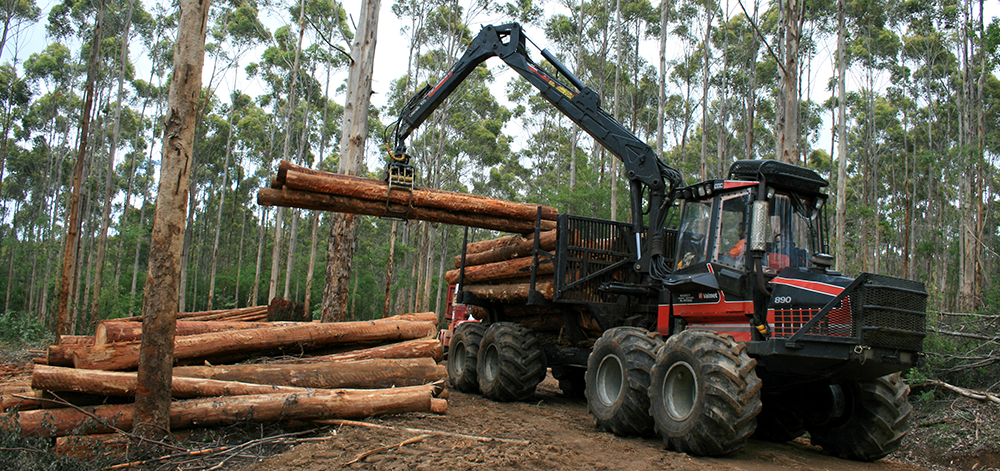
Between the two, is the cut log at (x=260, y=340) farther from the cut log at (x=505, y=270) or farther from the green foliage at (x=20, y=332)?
the green foliage at (x=20, y=332)

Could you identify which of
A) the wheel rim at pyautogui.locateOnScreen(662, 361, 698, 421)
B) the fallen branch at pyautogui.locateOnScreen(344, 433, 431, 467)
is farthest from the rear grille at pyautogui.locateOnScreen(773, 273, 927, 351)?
the fallen branch at pyautogui.locateOnScreen(344, 433, 431, 467)

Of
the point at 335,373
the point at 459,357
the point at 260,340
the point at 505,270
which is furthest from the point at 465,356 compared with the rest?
the point at 260,340

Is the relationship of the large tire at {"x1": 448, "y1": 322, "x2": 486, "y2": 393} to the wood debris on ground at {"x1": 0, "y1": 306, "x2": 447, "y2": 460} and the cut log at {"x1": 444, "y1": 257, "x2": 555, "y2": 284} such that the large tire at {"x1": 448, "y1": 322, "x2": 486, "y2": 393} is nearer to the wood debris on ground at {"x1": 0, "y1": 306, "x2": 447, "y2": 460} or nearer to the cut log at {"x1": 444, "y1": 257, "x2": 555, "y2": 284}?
the cut log at {"x1": 444, "y1": 257, "x2": 555, "y2": 284}

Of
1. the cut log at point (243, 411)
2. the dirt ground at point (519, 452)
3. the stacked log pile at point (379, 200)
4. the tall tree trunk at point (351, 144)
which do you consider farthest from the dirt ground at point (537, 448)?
the tall tree trunk at point (351, 144)

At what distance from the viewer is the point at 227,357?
6902 millimetres

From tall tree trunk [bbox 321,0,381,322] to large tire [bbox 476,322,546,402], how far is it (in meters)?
2.71

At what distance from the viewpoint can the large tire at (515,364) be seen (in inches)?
361

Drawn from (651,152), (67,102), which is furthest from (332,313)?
(67,102)

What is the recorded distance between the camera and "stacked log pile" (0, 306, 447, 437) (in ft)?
17.7

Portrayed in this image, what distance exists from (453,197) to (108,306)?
98.9ft

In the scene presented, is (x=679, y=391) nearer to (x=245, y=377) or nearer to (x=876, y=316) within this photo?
(x=876, y=316)

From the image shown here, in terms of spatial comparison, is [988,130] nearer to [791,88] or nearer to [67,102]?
[791,88]

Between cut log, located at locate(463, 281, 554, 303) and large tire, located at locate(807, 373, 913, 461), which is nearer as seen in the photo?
large tire, located at locate(807, 373, 913, 461)

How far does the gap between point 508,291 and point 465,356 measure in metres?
1.85
